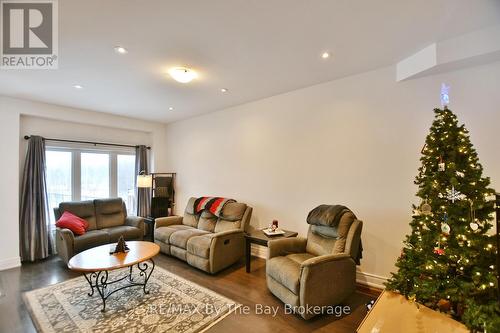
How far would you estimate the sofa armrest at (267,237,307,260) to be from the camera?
2.83 meters

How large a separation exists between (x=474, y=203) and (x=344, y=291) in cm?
150

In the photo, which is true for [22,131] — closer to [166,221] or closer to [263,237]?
[166,221]

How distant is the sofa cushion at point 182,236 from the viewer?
3692mm

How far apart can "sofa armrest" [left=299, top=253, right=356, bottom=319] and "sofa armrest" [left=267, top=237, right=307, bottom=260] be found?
0.61 m

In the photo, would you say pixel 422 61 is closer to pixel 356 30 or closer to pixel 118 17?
pixel 356 30

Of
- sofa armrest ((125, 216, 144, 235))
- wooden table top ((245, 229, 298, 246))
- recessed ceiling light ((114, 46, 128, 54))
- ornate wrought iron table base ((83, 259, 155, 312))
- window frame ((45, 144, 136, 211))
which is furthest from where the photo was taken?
window frame ((45, 144, 136, 211))

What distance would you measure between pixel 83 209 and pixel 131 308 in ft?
8.34

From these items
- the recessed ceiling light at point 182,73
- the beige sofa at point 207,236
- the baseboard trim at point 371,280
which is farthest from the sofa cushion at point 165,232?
the baseboard trim at point 371,280

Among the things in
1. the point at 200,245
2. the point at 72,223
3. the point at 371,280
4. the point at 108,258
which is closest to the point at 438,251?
the point at 371,280

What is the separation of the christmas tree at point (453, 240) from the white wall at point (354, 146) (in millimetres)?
951

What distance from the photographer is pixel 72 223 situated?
3.73 m

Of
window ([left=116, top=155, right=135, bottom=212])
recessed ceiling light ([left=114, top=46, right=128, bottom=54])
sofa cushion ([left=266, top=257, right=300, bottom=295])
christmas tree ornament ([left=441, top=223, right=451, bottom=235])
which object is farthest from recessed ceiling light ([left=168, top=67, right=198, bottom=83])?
window ([left=116, top=155, right=135, bottom=212])

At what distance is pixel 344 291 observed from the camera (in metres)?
2.47

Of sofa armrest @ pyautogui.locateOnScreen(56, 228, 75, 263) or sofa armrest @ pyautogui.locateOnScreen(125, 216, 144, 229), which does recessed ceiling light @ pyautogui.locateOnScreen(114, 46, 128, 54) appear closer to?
sofa armrest @ pyautogui.locateOnScreen(56, 228, 75, 263)
